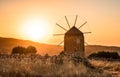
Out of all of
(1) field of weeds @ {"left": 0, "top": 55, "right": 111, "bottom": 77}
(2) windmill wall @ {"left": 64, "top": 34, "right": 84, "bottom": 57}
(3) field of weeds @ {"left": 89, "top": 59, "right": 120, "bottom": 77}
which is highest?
(2) windmill wall @ {"left": 64, "top": 34, "right": 84, "bottom": 57}

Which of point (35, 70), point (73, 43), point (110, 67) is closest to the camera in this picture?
point (35, 70)

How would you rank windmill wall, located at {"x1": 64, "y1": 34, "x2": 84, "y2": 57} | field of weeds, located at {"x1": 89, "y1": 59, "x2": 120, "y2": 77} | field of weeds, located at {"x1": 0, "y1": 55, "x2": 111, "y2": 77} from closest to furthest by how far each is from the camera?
field of weeds, located at {"x1": 0, "y1": 55, "x2": 111, "y2": 77} → field of weeds, located at {"x1": 89, "y1": 59, "x2": 120, "y2": 77} → windmill wall, located at {"x1": 64, "y1": 34, "x2": 84, "y2": 57}

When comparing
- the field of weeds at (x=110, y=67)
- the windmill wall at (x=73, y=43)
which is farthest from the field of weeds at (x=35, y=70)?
the windmill wall at (x=73, y=43)

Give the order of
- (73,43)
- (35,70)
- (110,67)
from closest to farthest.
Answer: (35,70) → (110,67) → (73,43)

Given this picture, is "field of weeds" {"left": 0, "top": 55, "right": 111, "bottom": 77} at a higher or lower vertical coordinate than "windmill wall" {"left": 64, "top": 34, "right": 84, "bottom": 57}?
lower

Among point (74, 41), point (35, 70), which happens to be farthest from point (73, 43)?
point (35, 70)

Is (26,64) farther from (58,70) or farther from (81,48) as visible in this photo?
(81,48)

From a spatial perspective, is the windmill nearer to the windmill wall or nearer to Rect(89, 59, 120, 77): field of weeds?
the windmill wall

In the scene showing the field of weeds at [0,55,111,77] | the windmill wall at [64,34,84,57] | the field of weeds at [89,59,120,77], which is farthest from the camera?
the windmill wall at [64,34,84,57]

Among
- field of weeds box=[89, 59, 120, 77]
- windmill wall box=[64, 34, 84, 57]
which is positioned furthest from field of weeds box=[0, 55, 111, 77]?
windmill wall box=[64, 34, 84, 57]

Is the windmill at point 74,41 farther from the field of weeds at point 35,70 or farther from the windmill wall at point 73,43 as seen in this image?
the field of weeds at point 35,70

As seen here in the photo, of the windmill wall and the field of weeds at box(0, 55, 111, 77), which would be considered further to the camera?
the windmill wall

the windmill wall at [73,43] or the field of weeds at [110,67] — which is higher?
the windmill wall at [73,43]

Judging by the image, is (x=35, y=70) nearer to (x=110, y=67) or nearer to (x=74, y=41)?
(x=110, y=67)
